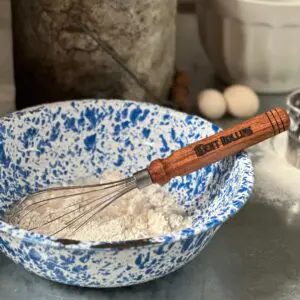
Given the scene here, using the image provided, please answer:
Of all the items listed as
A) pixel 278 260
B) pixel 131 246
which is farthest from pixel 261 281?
pixel 131 246

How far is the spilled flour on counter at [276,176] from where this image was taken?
64 centimetres

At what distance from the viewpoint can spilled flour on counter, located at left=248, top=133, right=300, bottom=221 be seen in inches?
25.1

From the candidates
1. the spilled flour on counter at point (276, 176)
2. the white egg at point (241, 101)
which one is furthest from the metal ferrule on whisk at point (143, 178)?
the white egg at point (241, 101)

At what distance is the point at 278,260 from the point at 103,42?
0.29 metres

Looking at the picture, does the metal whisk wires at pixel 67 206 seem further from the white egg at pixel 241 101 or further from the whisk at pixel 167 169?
the white egg at pixel 241 101

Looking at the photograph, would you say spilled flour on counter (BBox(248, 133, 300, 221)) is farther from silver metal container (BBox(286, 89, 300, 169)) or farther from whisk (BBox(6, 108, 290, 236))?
whisk (BBox(6, 108, 290, 236))

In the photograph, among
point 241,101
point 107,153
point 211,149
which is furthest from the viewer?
point 241,101

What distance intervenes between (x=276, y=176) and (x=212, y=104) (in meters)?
0.13

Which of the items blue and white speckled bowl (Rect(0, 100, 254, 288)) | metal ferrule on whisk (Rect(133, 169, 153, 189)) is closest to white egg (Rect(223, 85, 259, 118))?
blue and white speckled bowl (Rect(0, 100, 254, 288))

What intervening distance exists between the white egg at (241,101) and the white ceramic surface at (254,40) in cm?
5

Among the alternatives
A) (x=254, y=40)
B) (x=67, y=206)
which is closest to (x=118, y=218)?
(x=67, y=206)

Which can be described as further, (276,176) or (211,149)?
(276,176)

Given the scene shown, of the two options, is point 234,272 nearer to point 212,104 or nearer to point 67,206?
point 67,206

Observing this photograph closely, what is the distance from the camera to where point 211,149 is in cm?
52
